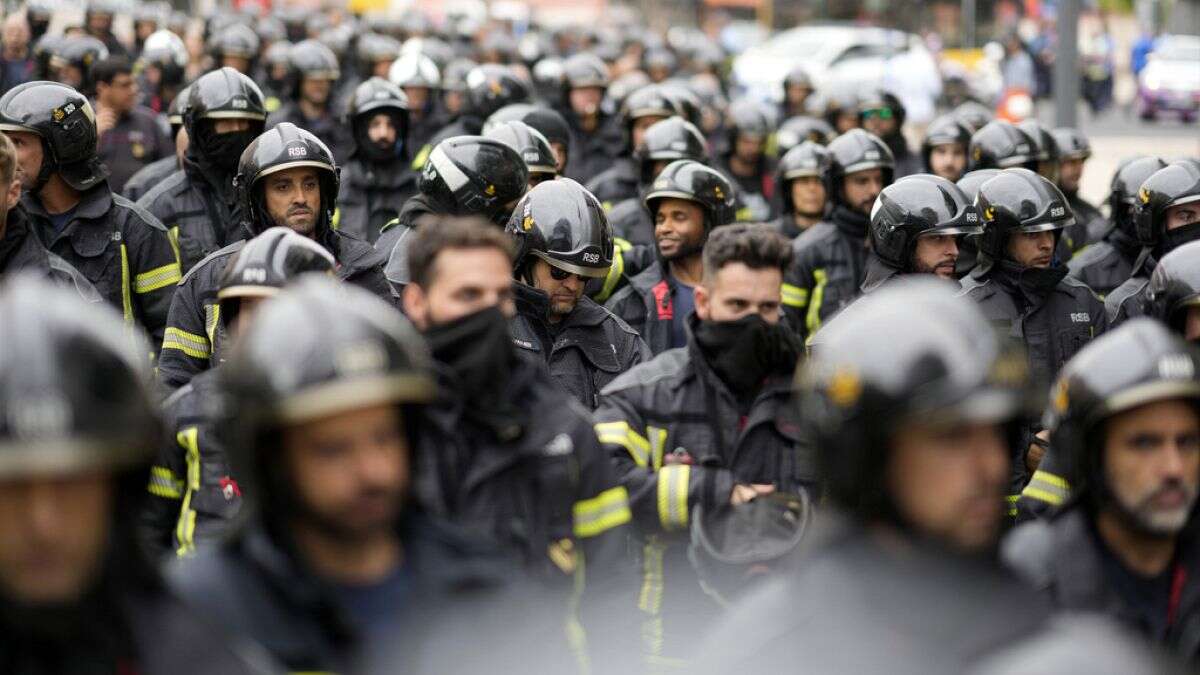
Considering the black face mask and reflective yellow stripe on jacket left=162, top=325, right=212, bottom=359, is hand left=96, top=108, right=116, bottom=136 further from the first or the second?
the black face mask

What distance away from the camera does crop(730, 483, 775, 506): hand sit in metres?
4.79

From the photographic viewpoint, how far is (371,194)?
37.3 ft

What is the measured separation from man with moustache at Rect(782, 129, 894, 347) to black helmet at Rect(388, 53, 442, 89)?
513cm

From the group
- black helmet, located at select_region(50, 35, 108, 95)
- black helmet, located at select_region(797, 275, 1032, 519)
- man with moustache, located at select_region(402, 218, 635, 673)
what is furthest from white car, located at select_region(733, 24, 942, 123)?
black helmet, located at select_region(797, 275, 1032, 519)

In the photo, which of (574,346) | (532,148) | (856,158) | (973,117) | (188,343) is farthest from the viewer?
(973,117)

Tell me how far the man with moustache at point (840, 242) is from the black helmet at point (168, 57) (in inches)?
305

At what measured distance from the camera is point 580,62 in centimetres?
1544

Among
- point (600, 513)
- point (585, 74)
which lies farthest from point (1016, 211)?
point (585, 74)

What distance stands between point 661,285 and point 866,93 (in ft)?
22.7

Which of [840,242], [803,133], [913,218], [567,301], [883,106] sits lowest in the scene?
[803,133]

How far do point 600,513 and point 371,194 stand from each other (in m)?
7.37

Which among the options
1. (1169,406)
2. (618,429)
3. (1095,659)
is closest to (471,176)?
(618,429)

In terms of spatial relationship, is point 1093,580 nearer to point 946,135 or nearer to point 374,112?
point 374,112

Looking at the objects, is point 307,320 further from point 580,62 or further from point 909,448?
point 580,62
